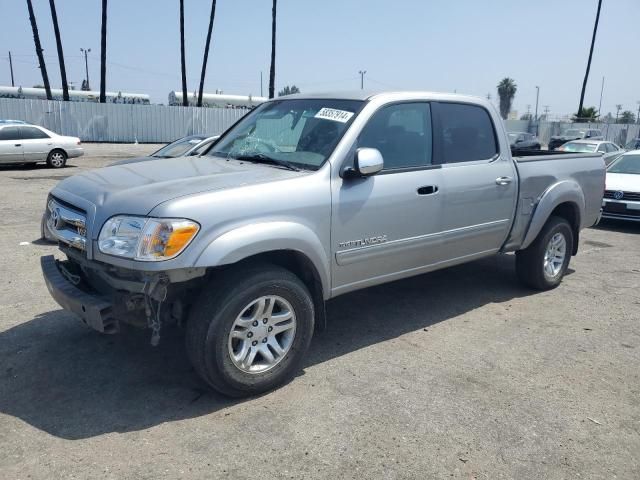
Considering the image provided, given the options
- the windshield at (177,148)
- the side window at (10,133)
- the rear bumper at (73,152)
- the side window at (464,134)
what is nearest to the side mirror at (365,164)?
the side window at (464,134)

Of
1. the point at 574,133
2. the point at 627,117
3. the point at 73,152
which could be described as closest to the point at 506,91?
the point at 627,117

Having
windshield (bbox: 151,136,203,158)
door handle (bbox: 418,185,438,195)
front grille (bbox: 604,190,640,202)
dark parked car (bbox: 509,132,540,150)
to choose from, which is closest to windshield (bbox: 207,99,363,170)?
door handle (bbox: 418,185,438,195)

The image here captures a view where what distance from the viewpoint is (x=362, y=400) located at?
3.52 meters

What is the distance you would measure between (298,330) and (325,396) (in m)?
0.46

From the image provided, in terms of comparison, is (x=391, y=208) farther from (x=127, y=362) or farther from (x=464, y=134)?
(x=127, y=362)

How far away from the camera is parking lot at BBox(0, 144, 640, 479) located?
9.48 feet

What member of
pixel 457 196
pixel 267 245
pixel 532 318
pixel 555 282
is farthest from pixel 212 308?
pixel 555 282

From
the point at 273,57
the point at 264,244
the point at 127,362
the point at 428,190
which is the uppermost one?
the point at 273,57

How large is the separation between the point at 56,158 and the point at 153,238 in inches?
651

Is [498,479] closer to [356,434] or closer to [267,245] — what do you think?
[356,434]

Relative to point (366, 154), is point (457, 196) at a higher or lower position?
lower

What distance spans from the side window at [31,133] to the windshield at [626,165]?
52.6 feet

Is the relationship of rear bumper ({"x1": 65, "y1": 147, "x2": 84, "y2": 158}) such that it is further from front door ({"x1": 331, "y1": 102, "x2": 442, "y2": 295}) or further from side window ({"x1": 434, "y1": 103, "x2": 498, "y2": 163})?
front door ({"x1": 331, "y1": 102, "x2": 442, "y2": 295})

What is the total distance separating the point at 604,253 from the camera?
8.09 metres
